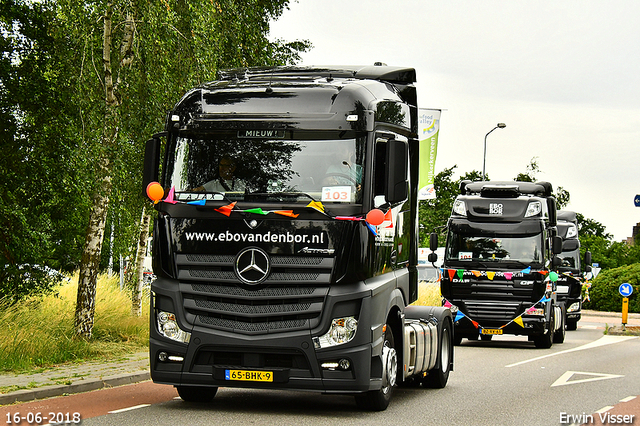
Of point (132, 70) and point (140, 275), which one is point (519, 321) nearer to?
point (140, 275)

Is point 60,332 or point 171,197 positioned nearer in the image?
point 171,197

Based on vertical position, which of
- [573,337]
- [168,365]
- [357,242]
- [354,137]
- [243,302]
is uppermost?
[354,137]

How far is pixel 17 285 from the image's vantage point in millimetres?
16688

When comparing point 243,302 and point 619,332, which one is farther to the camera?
point 619,332

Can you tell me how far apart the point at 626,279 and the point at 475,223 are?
2805cm

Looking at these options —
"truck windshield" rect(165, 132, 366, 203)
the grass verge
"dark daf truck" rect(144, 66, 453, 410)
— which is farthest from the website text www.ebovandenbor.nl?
the grass verge

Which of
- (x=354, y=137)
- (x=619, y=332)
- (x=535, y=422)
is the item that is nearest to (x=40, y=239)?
(x=354, y=137)

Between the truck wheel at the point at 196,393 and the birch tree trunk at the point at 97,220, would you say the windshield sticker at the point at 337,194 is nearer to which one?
the truck wheel at the point at 196,393

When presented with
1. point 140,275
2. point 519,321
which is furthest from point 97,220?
point 519,321

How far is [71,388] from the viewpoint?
436 inches

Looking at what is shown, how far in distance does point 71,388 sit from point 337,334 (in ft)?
12.7

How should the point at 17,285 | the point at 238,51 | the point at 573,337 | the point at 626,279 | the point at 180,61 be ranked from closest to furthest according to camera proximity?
1. the point at 180,61
2. the point at 17,285
3. the point at 238,51
4. the point at 573,337
5. the point at 626,279

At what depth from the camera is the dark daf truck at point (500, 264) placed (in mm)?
20109

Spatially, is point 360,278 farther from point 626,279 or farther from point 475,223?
point 626,279
